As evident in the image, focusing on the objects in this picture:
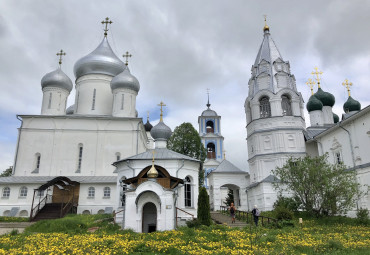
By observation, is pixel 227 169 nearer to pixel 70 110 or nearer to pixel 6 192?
pixel 6 192

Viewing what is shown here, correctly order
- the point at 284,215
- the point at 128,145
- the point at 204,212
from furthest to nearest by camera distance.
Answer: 1. the point at 128,145
2. the point at 284,215
3. the point at 204,212

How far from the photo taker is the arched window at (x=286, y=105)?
27669mm

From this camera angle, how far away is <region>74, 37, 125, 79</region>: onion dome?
28938mm

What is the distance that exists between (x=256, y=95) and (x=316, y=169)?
1311cm

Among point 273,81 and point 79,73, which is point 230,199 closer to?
point 273,81

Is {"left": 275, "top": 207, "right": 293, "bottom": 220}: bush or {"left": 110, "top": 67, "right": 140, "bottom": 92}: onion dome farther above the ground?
{"left": 110, "top": 67, "right": 140, "bottom": 92}: onion dome

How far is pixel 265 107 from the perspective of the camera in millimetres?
28078

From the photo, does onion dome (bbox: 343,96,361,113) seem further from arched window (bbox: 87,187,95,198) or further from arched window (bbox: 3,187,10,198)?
arched window (bbox: 3,187,10,198)

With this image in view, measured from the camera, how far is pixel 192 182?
1786cm

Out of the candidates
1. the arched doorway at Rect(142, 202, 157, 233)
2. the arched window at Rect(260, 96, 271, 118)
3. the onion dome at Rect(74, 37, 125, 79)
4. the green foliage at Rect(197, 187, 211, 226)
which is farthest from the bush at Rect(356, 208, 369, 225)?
the onion dome at Rect(74, 37, 125, 79)

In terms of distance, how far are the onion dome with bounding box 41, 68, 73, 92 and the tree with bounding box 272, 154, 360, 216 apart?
2028cm

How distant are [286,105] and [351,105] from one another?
8894 mm

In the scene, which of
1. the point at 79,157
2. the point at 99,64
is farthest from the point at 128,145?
the point at 99,64

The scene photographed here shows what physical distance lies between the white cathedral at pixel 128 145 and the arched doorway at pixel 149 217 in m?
0.05
